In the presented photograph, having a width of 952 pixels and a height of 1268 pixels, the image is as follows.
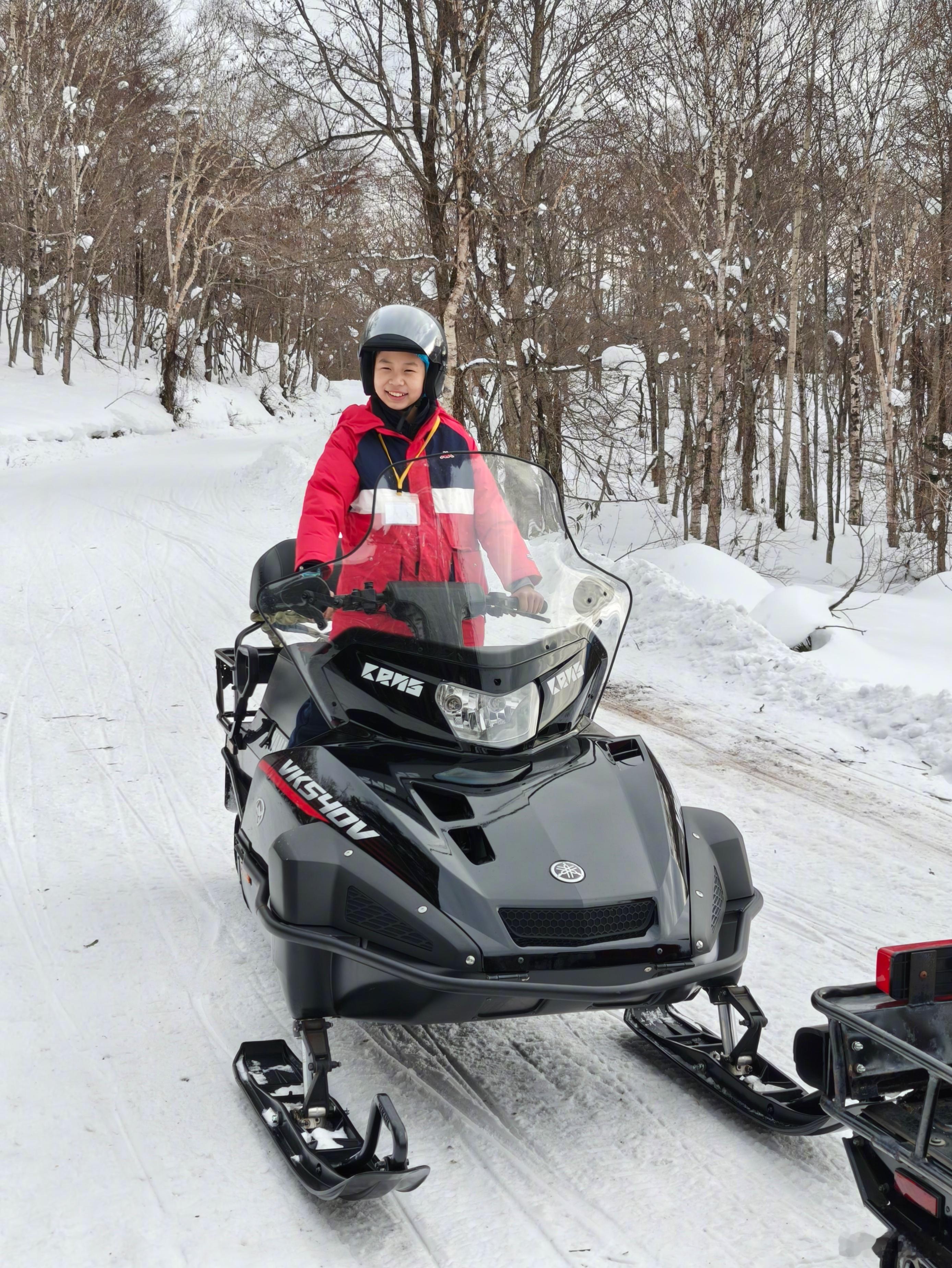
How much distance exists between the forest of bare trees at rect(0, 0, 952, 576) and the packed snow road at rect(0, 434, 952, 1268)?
875 cm

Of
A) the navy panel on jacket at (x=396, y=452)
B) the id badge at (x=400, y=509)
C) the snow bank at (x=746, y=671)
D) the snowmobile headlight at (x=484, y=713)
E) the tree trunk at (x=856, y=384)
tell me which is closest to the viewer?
the snowmobile headlight at (x=484, y=713)

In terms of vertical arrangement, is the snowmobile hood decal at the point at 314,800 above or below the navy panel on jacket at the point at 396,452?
below

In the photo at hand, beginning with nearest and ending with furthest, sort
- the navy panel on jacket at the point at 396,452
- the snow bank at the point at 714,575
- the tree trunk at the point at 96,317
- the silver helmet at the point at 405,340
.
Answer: the navy panel on jacket at the point at 396,452
the silver helmet at the point at 405,340
the snow bank at the point at 714,575
the tree trunk at the point at 96,317

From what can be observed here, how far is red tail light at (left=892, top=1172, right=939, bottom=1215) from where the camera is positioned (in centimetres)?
176

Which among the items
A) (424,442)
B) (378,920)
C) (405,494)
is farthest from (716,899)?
(424,442)

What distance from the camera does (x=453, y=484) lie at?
3.03 meters

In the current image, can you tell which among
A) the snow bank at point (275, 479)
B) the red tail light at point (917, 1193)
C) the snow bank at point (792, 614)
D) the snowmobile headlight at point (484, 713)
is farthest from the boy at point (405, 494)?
the snow bank at point (275, 479)

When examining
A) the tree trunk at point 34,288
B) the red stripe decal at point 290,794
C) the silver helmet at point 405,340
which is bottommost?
the red stripe decal at point 290,794

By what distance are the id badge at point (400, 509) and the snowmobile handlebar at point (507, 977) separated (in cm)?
105

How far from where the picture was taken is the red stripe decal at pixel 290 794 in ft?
8.54

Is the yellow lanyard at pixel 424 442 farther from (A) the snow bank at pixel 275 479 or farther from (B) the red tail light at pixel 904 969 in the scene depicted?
(A) the snow bank at pixel 275 479

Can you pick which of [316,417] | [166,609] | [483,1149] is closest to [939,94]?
[166,609]

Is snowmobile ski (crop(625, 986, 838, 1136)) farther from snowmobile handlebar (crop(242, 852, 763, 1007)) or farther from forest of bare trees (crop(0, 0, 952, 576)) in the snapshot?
forest of bare trees (crop(0, 0, 952, 576))

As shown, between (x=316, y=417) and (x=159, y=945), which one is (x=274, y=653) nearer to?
(x=159, y=945)
